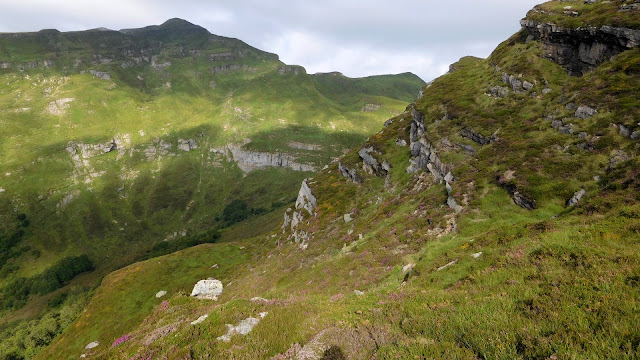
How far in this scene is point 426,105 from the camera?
69.4 metres

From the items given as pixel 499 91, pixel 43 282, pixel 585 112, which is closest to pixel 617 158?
pixel 585 112

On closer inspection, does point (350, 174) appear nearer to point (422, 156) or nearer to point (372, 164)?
point (372, 164)

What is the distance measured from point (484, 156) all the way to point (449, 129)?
613 inches

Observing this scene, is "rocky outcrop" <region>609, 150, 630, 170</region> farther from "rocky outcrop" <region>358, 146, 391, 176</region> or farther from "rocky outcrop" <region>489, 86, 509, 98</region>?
"rocky outcrop" <region>358, 146, 391, 176</region>

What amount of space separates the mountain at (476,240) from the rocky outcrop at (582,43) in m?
0.25

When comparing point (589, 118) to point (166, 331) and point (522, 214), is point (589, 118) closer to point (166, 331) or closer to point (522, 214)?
point (522, 214)

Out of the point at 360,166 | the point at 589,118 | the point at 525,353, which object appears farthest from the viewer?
the point at 360,166

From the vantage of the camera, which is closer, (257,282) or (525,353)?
(525,353)

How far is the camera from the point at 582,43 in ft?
172

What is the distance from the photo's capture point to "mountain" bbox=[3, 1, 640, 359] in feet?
34.5

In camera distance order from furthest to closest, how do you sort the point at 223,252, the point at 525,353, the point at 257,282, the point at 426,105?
the point at 223,252, the point at 426,105, the point at 257,282, the point at 525,353

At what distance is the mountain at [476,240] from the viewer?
1052cm

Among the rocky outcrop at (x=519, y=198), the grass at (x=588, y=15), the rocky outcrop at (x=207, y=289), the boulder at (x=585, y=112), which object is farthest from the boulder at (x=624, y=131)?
the rocky outcrop at (x=207, y=289)

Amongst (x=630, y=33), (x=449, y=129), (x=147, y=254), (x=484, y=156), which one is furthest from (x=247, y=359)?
(x=147, y=254)
